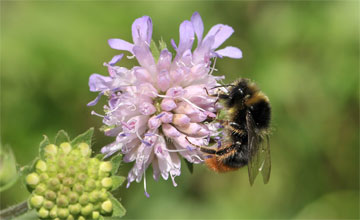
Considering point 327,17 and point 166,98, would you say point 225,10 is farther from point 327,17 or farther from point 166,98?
point 166,98

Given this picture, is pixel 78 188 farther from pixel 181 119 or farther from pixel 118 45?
pixel 118 45

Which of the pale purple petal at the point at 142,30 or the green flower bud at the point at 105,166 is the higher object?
the pale purple petal at the point at 142,30

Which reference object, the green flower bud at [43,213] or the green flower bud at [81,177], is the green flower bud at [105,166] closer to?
the green flower bud at [81,177]

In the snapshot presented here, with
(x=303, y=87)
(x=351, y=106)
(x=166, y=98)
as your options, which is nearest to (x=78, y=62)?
(x=166, y=98)

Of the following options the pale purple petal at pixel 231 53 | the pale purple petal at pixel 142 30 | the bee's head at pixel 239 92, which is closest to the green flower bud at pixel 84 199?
the pale purple petal at pixel 142 30

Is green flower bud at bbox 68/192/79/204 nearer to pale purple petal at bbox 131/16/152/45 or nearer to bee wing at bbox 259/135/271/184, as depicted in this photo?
pale purple petal at bbox 131/16/152/45

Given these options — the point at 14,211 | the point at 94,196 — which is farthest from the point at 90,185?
the point at 14,211

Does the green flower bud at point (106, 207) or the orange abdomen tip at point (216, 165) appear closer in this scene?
the green flower bud at point (106, 207)

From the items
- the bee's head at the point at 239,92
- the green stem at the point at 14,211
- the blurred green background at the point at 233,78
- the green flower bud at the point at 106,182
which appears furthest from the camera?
the blurred green background at the point at 233,78

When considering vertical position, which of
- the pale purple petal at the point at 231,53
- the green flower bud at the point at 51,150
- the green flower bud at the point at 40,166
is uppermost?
the pale purple petal at the point at 231,53
